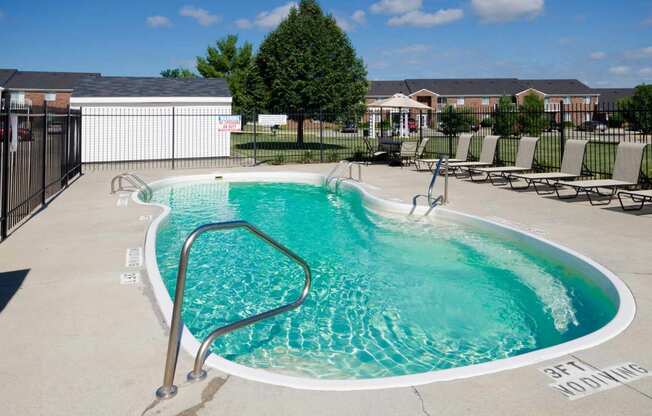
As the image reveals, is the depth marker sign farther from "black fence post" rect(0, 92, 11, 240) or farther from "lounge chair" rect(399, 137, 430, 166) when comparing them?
"lounge chair" rect(399, 137, 430, 166)

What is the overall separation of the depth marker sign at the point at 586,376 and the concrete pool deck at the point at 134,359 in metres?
0.06

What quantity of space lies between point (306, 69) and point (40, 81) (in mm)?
48858

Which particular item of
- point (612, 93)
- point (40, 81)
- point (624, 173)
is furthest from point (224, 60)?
point (612, 93)

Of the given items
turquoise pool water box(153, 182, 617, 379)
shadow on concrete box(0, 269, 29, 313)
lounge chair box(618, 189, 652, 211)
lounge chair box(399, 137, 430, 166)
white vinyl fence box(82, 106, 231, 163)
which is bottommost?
turquoise pool water box(153, 182, 617, 379)

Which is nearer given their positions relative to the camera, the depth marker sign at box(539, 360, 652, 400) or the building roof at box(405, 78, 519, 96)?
the depth marker sign at box(539, 360, 652, 400)

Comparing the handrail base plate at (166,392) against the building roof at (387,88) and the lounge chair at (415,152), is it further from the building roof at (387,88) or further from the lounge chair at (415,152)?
the building roof at (387,88)

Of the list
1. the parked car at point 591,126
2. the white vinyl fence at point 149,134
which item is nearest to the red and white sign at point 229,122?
the white vinyl fence at point 149,134

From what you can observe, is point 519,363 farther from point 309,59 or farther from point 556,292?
point 309,59

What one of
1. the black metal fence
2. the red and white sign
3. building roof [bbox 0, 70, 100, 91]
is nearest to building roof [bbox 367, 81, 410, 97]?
building roof [bbox 0, 70, 100, 91]

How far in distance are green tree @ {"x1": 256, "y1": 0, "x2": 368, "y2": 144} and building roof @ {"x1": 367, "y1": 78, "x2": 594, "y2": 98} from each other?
4618 centimetres

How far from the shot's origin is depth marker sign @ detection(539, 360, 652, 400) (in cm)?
338

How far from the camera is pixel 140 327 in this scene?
14.7 feet

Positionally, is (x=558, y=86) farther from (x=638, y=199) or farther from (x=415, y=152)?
(x=638, y=199)

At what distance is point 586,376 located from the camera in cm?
358
